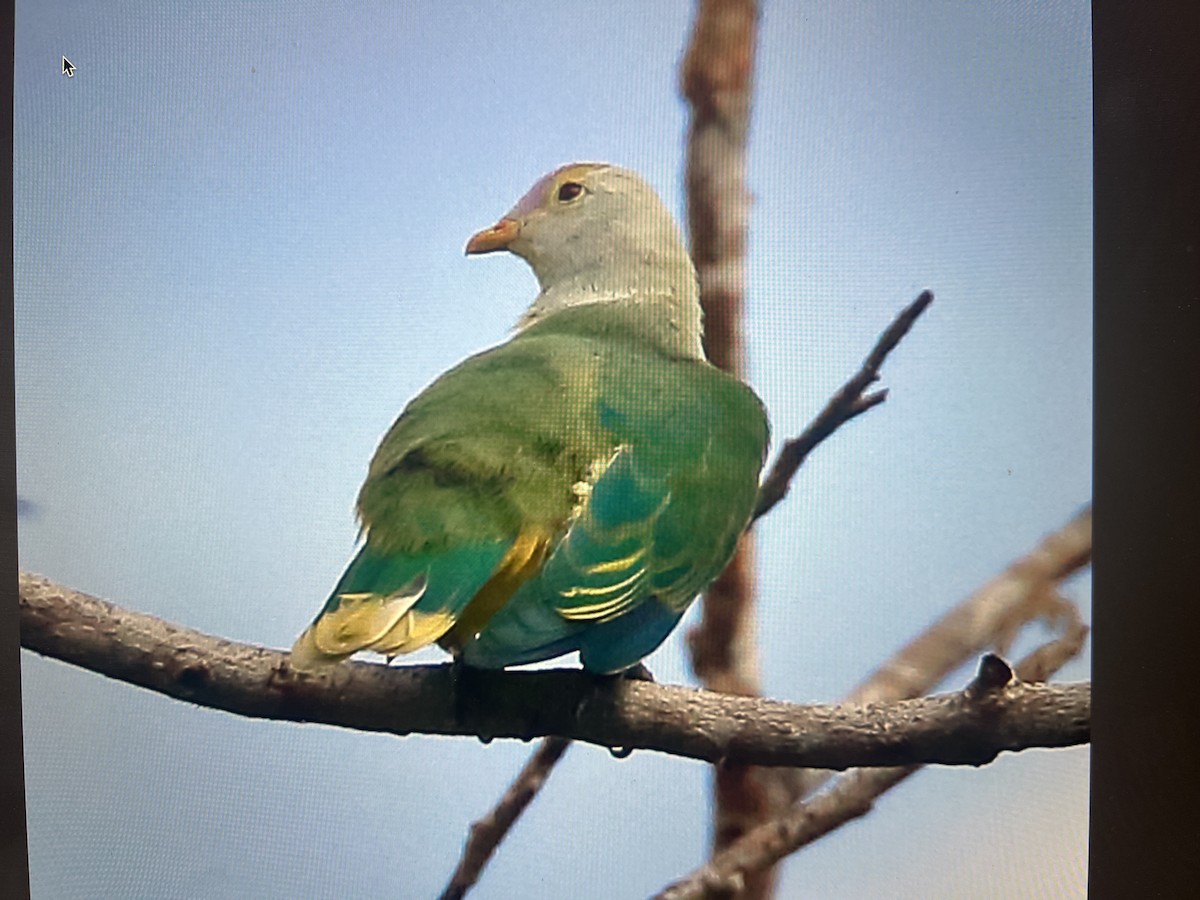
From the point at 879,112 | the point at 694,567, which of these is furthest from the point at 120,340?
the point at 879,112

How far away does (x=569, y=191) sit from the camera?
2.25ft

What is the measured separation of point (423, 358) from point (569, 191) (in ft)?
0.51

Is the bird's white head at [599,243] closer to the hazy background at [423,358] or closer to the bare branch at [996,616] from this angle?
the hazy background at [423,358]

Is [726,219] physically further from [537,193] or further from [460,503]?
[460,503]

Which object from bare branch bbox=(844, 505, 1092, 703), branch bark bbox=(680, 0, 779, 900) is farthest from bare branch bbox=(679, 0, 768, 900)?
bare branch bbox=(844, 505, 1092, 703)

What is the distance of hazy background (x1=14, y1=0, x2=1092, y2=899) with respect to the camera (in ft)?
2.18

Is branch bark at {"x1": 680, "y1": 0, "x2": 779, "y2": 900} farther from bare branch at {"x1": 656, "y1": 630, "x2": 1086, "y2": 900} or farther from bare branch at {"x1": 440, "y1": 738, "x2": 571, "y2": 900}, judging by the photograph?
bare branch at {"x1": 440, "y1": 738, "x2": 571, "y2": 900}

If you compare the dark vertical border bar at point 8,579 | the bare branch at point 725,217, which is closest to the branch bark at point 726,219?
the bare branch at point 725,217

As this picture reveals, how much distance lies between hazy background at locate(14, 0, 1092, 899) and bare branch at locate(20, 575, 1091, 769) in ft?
0.05

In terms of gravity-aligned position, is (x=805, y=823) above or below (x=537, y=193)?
below

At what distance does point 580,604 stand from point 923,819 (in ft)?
0.92

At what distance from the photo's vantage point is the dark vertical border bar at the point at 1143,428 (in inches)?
25.7

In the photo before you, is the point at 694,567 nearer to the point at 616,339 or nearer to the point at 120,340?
the point at 616,339

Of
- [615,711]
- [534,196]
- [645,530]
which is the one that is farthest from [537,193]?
[615,711]
